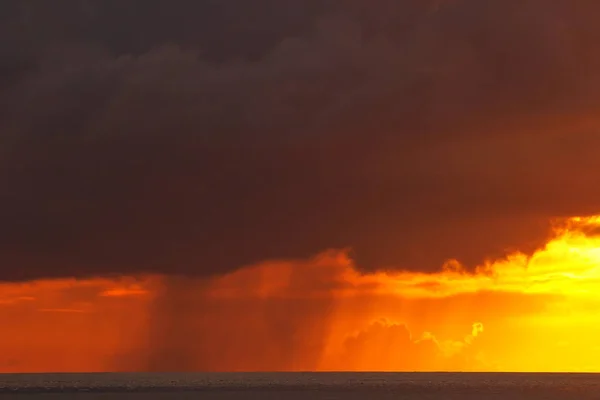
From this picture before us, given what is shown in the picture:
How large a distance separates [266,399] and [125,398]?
23.9 m

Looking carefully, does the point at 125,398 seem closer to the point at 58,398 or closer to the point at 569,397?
the point at 58,398

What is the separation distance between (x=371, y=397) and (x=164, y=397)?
3412cm

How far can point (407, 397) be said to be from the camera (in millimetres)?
164125

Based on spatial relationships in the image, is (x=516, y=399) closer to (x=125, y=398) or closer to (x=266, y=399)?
(x=266, y=399)

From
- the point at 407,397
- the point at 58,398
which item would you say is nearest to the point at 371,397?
the point at 407,397

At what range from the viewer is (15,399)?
159m

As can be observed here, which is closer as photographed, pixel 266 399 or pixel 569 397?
pixel 266 399

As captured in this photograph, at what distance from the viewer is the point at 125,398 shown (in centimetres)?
16088

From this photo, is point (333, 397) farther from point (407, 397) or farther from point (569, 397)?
point (569, 397)

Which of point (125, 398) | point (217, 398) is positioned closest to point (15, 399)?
point (125, 398)

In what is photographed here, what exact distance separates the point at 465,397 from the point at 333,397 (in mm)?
22725

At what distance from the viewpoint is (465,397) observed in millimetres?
167375

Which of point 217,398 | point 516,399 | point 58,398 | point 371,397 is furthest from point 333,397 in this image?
point 58,398

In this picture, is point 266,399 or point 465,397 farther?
point 465,397
